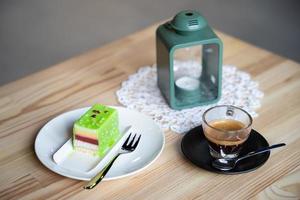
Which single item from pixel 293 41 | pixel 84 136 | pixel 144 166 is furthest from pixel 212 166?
pixel 293 41

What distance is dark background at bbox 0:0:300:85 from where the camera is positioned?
2.80 metres

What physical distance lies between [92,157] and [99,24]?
6.65ft

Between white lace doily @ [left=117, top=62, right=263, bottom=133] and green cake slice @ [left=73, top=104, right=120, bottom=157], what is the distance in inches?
5.9

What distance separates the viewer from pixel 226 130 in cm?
114

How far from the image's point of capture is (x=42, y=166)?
45.2 inches

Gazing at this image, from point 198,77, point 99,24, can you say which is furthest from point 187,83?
point 99,24

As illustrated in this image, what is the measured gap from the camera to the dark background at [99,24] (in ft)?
9.20

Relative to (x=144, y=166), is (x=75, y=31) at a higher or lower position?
lower

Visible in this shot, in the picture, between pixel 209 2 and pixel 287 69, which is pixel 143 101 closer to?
pixel 287 69

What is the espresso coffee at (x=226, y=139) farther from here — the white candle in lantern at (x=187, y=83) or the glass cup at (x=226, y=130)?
the white candle in lantern at (x=187, y=83)

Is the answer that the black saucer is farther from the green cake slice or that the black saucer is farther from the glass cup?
the green cake slice

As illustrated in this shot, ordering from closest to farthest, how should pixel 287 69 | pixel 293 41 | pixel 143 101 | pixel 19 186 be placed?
1. pixel 19 186
2. pixel 143 101
3. pixel 287 69
4. pixel 293 41

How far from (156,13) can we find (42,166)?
86.0 inches

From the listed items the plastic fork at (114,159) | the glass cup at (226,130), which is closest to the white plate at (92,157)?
the plastic fork at (114,159)
